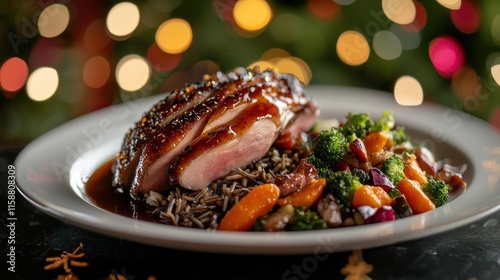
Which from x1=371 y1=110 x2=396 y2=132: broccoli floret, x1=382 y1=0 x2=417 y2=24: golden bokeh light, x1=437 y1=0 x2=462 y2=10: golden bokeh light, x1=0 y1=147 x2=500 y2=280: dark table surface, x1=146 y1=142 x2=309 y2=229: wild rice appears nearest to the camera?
x1=0 y1=147 x2=500 y2=280: dark table surface

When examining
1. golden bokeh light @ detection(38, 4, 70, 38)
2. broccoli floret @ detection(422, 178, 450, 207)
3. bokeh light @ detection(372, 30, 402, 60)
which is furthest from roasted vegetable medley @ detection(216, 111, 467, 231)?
golden bokeh light @ detection(38, 4, 70, 38)

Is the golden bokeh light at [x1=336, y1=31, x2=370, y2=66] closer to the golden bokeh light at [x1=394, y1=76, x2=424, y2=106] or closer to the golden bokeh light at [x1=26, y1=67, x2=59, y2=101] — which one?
the golden bokeh light at [x1=394, y1=76, x2=424, y2=106]

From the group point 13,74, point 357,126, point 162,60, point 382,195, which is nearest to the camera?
point 382,195

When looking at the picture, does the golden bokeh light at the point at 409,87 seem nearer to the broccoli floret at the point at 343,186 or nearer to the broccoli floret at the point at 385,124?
the broccoli floret at the point at 385,124

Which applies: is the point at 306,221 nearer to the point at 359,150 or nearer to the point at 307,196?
the point at 307,196

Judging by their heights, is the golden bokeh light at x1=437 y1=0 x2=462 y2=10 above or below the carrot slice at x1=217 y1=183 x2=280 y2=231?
above

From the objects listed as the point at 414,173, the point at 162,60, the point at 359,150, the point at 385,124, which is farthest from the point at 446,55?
the point at 359,150
